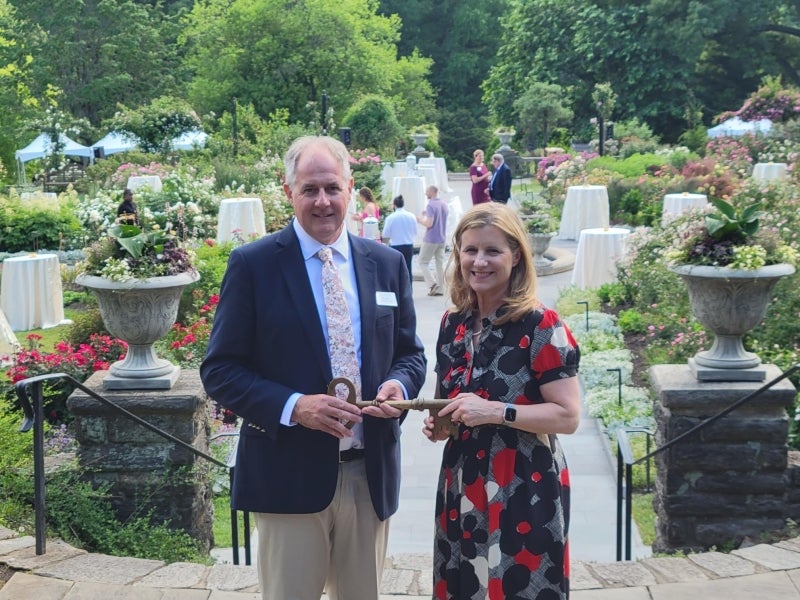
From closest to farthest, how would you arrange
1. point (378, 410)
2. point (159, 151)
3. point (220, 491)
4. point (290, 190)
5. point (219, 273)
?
point (378, 410)
point (290, 190)
point (220, 491)
point (219, 273)
point (159, 151)

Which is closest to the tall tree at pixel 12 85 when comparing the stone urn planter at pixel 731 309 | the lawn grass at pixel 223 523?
the lawn grass at pixel 223 523

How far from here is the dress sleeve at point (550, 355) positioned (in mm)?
3127

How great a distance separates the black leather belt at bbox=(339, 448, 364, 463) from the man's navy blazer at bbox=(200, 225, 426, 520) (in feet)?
0.14

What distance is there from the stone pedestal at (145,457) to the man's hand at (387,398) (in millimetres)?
2789

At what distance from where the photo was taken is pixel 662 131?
4103 centimetres

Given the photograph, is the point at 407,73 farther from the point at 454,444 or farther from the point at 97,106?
the point at 454,444

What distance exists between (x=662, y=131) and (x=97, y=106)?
72.2 feet

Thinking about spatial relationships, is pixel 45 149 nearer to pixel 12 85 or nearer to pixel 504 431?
pixel 12 85

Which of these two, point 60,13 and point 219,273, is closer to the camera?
point 219,273

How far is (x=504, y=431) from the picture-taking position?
316 centimetres

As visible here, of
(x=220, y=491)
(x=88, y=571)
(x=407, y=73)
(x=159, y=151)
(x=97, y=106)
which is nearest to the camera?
(x=88, y=571)

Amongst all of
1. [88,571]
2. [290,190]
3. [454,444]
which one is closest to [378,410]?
[454,444]

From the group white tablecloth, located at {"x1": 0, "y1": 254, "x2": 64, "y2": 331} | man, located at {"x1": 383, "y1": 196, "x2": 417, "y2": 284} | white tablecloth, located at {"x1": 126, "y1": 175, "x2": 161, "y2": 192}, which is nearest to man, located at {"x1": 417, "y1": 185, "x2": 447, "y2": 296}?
man, located at {"x1": 383, "y1": 196, "x2": 417, "y2": 284}

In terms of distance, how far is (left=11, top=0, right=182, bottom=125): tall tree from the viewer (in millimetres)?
39438
